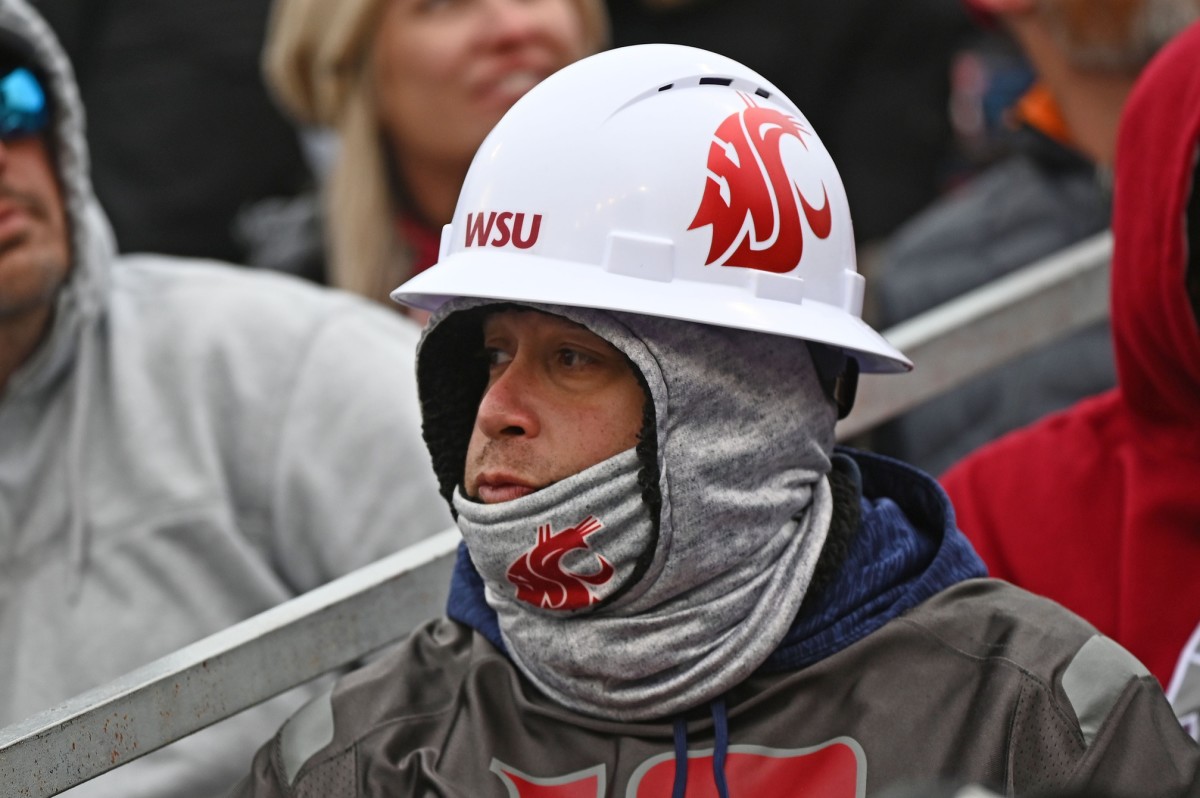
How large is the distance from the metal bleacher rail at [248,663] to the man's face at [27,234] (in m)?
1.08

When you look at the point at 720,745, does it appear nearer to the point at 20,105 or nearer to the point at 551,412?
the point at 551,412

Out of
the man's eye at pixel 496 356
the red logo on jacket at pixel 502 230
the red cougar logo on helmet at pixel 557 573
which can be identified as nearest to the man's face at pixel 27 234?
the man's eye at pixel 496 356

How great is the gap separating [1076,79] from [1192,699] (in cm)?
201

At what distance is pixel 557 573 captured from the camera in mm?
2400

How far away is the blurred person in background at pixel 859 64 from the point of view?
16.3 feet

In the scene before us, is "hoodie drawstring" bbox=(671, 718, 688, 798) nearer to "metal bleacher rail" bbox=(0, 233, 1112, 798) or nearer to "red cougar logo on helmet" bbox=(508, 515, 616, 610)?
"red cougar logo on helmet" bbox=(508, 515, 616, 610)

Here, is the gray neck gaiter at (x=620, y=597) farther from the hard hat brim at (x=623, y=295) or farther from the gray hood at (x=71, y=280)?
the gray hood at (x=71, y=280)

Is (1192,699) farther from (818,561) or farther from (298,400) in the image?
(298,400)

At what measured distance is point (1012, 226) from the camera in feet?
15.1

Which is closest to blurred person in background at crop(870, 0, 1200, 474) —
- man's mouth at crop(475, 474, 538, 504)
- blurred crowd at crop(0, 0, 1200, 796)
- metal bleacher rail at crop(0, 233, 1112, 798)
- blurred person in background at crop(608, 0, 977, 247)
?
blurred crowd at crop(0, 0, 1200, 796)

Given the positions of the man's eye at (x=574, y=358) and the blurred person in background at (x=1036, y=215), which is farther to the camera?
the blurred person in background at (x=1036, y=215)

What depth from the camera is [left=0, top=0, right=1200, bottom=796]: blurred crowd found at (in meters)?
3.14

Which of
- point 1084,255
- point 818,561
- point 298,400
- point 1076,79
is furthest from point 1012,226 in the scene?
point 818,561

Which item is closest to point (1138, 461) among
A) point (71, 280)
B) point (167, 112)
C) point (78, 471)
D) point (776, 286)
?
point (776, 286)
